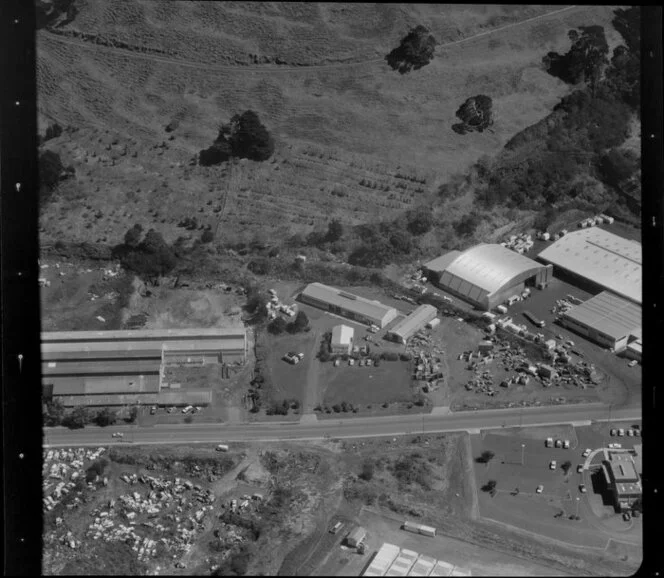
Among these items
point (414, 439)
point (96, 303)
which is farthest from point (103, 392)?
point (414, 439)

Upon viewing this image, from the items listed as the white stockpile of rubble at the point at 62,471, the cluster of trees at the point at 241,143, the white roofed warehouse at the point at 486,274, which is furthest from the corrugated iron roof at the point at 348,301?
the white stockpile of rubble at the point at 62,471

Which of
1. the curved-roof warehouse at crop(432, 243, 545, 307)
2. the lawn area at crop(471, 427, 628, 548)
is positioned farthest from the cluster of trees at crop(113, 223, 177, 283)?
the lawn area at crop(471, 427, 628, 548)

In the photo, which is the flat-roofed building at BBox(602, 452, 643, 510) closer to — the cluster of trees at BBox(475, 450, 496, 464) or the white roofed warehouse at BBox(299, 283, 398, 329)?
the cluster of trees at BBox(475, 450, 496, 464)

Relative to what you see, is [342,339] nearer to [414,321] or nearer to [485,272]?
[414,321]

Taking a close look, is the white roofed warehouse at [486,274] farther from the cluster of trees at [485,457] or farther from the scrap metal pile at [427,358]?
the cluster of trees at [485,457]

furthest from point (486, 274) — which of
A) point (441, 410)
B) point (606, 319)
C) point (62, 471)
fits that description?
point (62, 471)
